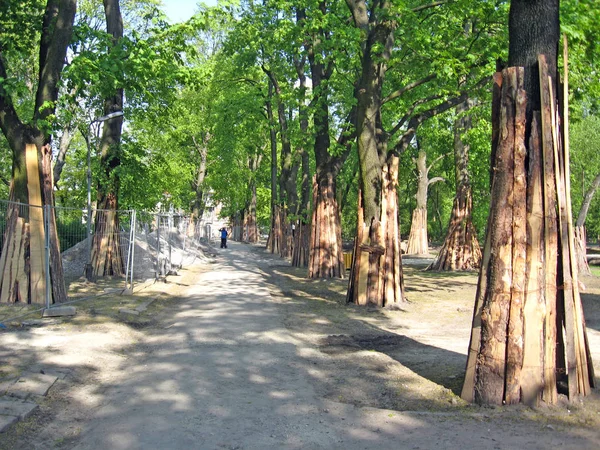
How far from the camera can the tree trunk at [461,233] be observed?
26156 millimetres

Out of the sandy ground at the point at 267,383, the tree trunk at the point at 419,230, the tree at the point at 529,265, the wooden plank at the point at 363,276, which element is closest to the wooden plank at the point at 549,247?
the tree at the point at 529,265

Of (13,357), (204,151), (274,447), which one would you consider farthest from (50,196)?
(204,151)

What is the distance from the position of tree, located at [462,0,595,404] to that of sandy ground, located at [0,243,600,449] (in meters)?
0.30

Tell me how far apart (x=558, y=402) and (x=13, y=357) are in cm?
655

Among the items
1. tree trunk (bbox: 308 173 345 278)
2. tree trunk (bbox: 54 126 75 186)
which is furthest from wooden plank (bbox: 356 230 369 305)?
tree trunk (bbox: 54 126 75 186)

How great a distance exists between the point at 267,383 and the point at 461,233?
20347 millimetres

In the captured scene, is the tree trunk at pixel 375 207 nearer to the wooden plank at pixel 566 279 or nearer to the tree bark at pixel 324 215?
the tree bark at pixel 324 215

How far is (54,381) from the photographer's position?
24.2 ft

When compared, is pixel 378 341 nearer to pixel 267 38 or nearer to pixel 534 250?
pixel 534 250

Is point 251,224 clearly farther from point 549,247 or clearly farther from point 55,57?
point 549,247

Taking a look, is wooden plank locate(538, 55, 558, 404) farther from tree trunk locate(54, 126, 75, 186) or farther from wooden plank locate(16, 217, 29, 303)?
tree trunk locate(54, 126, 75, 186)

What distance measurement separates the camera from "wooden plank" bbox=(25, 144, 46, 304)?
1342 cm

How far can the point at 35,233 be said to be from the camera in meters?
13.4

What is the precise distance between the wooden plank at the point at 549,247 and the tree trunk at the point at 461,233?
20.0 m
